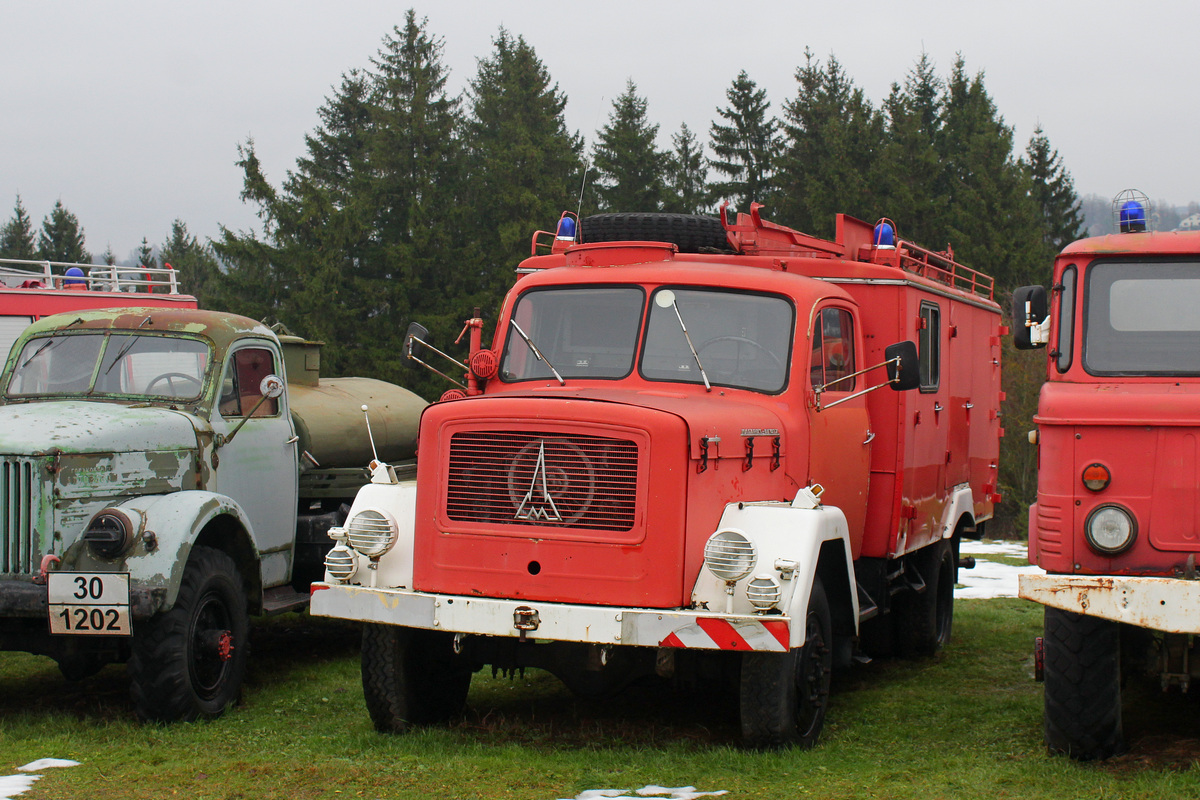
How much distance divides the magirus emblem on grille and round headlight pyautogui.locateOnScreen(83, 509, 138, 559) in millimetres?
2327

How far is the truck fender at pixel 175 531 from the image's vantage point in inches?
269

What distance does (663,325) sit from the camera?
7.11m

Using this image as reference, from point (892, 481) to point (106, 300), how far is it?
10.8 m

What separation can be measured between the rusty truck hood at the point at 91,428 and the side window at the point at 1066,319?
5.10 metres

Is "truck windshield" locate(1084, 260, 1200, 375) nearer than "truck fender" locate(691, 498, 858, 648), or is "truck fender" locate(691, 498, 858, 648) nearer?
"truck fender" locate(691, 498, 858, 648)

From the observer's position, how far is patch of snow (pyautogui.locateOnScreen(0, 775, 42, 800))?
560 centimetres

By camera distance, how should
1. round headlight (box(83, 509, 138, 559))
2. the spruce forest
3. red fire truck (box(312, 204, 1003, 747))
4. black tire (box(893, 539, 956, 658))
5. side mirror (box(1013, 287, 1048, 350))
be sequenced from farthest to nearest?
the spruce forest, black tire (box(893, 539, 956, 658)), round headlight (box(83, 509, 138, 559)), side mirror (box(1013, 287, 1048, 350)), red fire truck (box(312, 204, 1003, 747))

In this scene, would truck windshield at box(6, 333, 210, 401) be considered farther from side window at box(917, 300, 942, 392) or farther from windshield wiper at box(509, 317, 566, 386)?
side window at box(917, 300, 942, 392)

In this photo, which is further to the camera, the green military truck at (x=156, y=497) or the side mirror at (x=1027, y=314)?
the green military truck at (x=156, y=497)

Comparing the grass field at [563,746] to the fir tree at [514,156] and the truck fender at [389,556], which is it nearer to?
the truck fender at [389,556]

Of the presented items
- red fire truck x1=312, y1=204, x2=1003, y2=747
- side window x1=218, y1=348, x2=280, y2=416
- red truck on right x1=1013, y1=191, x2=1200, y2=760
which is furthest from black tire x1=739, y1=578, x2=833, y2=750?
side window x1=218, y1=348, x2=280, y2=416

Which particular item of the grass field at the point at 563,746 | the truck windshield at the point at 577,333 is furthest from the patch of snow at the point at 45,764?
the truck windshield at the point at 577,333

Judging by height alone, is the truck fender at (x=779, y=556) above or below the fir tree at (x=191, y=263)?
below

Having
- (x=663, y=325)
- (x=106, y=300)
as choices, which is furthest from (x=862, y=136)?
(x=663, y=325)
